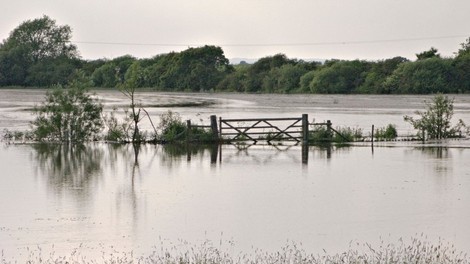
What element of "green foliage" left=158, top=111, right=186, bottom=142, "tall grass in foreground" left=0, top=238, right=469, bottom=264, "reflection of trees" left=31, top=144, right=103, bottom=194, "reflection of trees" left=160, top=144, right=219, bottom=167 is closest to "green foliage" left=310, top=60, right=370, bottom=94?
"green foliage" left=158, top=111, right=186, bottom=142

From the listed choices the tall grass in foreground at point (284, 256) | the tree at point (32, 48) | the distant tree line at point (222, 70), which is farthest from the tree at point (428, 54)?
the tall grass in foreground at point (284, 256)

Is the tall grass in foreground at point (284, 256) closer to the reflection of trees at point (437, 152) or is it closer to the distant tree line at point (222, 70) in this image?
the reflection of trees at point (437, 152)

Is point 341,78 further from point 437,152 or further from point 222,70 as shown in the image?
point 437,152

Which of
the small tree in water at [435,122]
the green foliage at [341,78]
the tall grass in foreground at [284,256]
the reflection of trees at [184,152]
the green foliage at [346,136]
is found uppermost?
the green foliage at [341,78]

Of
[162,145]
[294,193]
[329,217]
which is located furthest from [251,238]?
[162,145]

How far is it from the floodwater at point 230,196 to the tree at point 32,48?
117 meters

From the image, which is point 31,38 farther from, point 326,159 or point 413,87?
point 326,159

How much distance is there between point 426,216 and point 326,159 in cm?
1497

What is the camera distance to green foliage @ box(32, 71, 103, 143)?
159 ft

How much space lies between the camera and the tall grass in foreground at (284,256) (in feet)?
62.3

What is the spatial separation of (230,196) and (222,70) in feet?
425

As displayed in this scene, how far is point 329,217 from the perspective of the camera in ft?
85.6

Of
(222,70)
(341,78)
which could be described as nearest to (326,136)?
(341,78)

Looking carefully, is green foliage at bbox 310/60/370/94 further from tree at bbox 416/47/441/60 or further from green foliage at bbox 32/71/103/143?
green foliage at bbox 32/71/103/143
